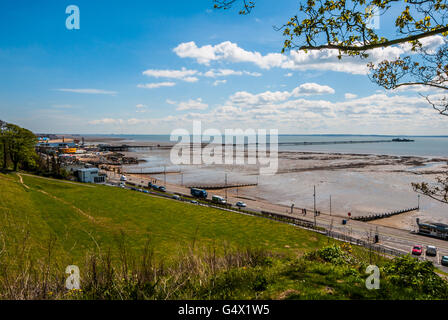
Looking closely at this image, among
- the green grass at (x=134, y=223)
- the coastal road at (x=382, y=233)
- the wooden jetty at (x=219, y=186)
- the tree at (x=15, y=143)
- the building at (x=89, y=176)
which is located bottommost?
the coastal road at (x=382, y=233)

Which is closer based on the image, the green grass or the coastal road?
the green grass

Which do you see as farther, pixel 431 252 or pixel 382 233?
pixel 382 233

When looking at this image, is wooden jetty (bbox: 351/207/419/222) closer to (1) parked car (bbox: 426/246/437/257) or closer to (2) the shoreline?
(2) the shoreline

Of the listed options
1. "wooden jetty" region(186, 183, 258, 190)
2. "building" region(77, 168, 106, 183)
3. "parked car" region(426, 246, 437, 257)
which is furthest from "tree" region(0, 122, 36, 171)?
"parked car" region(426, 246, 437, 257)

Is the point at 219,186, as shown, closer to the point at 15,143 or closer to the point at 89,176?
the point at 89,176

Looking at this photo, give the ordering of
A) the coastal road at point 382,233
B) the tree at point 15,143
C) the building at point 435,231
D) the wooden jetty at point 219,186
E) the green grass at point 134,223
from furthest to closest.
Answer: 1. the wooden jetty at point 219,186
2. the tree at point 15,143
3. the building at point 435,231
4. the coastal road at point 382,233
5. the green grass at point 134,223

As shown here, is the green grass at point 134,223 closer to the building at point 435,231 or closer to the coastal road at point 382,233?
the coastal road at point 382,233

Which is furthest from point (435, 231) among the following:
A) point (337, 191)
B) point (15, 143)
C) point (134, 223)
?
point (15, 143)

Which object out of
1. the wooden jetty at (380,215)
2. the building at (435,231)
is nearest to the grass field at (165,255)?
the wooden jetty at (380,215)

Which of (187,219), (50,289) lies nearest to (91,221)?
(187,219)

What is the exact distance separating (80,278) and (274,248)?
18358 millimetres

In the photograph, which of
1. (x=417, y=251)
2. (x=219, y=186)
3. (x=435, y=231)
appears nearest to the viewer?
(x=417, y=251)

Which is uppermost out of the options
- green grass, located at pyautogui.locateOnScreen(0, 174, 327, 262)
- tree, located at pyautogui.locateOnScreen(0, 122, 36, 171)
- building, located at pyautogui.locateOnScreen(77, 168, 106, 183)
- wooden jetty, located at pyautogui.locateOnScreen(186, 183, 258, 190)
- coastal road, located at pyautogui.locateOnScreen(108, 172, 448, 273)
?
tree, located at pyautogui.locateOnScreen(0, 122, 36, 171)
